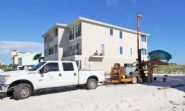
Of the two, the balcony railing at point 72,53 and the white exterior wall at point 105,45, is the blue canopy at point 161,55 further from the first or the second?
the balcony railing at point 72,53

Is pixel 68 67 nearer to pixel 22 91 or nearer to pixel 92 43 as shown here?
pixel 22 91

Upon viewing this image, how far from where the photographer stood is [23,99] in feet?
40.7

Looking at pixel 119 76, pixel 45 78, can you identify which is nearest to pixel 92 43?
pixel 119 76

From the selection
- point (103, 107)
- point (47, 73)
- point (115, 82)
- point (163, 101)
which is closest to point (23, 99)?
point (47, 73)

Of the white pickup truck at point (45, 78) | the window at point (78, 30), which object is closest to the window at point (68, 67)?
the white pickup truck at point (45, 78)

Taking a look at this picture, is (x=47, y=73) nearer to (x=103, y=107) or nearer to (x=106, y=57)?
(x=103, y=107)

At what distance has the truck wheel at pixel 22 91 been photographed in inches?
485

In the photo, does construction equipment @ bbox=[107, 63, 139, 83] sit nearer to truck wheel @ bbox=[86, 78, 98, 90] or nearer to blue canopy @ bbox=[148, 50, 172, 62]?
truck wheel @ bbox=[86, 78, 98, 90]

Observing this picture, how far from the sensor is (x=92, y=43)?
37.2 m

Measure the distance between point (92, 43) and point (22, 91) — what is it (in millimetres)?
25218

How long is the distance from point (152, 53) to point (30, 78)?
49.1 ft

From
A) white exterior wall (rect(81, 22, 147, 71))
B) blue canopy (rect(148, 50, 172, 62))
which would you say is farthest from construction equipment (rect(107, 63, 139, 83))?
white exterior wall (rect(81, 22, 147, 71))

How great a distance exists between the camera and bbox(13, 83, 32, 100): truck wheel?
12328 mm

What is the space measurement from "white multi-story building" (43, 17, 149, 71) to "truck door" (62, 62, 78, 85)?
19.5 meters
